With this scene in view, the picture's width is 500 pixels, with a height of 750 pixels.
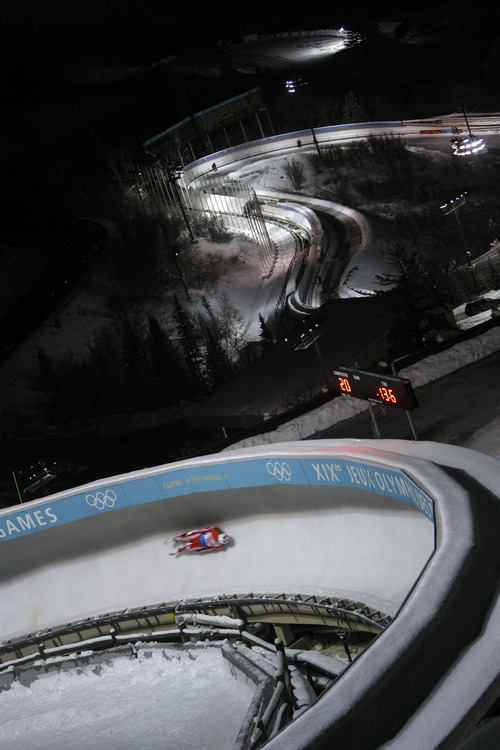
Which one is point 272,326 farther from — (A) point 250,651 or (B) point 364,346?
(A) point 250,651

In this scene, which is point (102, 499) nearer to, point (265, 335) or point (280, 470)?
point (280, 470)

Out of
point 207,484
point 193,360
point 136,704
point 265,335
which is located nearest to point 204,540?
point 207,484

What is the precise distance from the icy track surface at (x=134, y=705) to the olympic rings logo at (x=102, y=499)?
11.4 feet

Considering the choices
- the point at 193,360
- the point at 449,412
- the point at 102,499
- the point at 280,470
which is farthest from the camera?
the point at 193,360

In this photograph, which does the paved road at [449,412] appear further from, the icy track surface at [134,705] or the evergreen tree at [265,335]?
the evergreen tree at [265,335]

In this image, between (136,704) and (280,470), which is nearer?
(136,704)

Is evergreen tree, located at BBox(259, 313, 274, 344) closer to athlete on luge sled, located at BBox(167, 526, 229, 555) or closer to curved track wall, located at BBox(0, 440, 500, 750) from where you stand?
curved track wall, located at BBox(0, 440, 500, 750)

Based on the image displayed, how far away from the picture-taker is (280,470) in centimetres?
1421

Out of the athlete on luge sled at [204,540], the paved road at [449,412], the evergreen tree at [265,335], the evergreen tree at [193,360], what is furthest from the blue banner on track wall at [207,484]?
the evergreen tree at [265,335]

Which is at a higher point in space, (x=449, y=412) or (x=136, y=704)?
(x=449, y=412)

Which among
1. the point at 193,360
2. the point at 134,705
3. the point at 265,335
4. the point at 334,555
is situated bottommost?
the point at 193,360

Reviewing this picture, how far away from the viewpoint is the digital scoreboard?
12.7 m

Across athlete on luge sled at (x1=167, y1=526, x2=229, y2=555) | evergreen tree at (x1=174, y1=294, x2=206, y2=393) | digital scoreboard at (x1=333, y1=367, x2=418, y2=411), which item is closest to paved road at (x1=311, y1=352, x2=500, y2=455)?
digital scoreboard at (x1=333, y1=367, x2=418, y2=411)

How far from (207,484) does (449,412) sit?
242 inches
